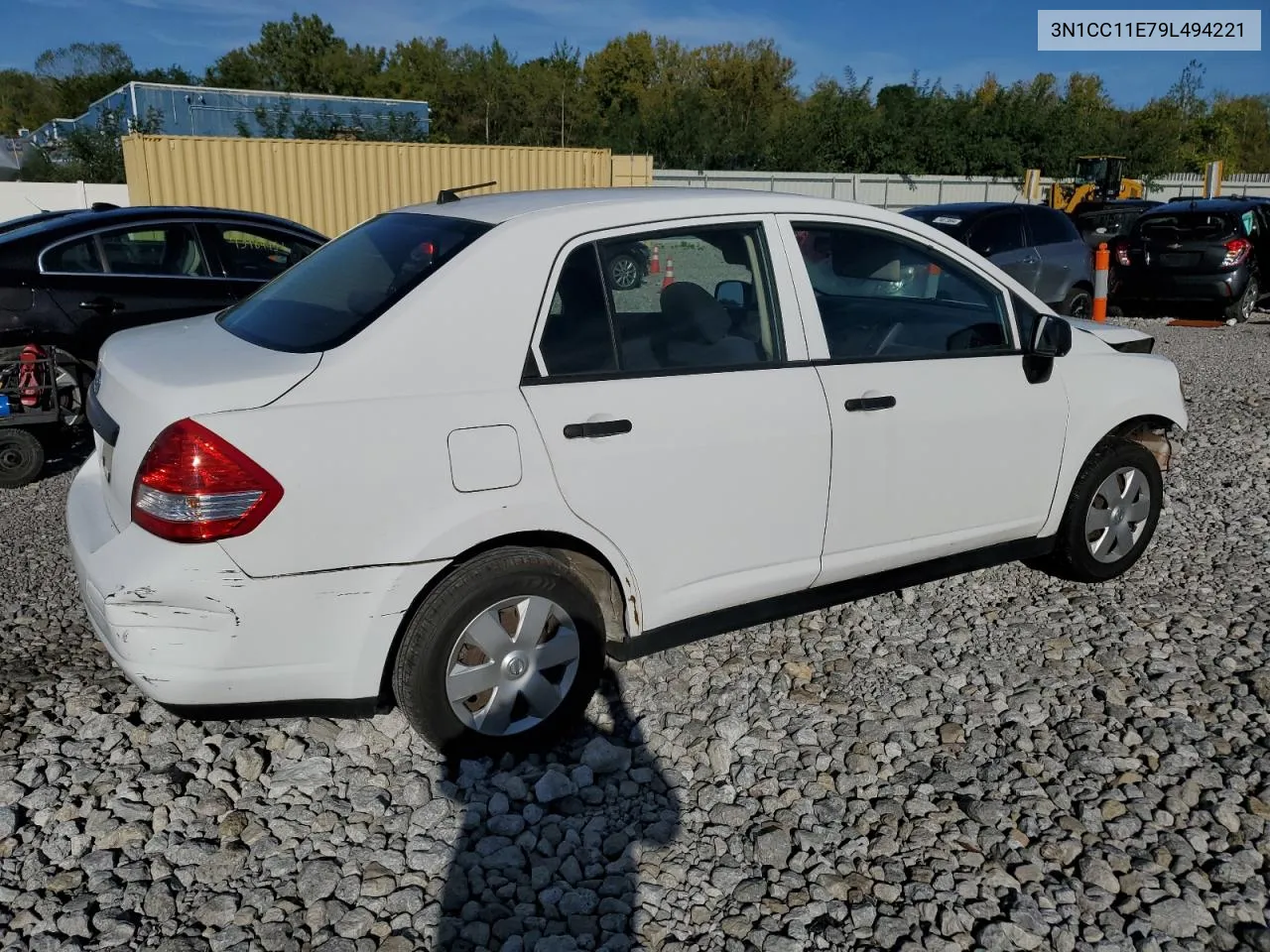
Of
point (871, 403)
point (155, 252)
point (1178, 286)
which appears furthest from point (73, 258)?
point (1178, 286)

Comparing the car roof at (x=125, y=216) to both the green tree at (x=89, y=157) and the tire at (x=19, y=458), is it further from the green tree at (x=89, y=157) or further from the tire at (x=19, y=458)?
the green tree at (x=89, y=157)

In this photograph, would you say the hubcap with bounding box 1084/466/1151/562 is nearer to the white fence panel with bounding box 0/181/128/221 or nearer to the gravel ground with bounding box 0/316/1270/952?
the gravel ground with bounding box 0/316/1270/952

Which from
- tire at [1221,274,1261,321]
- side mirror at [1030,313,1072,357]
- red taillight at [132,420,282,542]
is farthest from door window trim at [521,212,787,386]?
tire at [1221,274,1261,321]

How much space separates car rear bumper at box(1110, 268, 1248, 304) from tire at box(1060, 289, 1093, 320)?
1.57 metres

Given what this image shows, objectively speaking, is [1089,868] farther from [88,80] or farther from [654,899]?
[88,80]

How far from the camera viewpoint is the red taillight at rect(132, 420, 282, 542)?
2.83 meters

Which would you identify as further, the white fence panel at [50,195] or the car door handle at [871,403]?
the white fence panel at [50,195]

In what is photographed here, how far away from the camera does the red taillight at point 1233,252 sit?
13.5m

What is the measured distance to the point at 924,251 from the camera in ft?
13.6

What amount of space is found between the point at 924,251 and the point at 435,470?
2.21m

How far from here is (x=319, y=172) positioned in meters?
19.9

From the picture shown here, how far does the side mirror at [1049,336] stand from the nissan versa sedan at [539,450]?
0.01 meters

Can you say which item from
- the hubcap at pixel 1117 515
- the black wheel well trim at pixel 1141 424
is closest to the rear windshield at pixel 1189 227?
the black wheel well trim at pixel 1141 424

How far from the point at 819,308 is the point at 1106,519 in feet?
6.44
